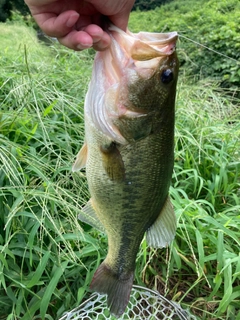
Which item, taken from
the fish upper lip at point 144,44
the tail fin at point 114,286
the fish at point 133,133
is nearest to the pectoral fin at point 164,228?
the fish at point 133,133

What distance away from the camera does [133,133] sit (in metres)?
1.36

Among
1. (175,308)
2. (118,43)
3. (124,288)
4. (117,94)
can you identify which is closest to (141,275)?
(175,308)

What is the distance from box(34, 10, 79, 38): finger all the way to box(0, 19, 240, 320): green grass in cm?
96

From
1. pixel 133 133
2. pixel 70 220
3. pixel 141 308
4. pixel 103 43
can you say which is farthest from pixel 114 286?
pixel 103 43

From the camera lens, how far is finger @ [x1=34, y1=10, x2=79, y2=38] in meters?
1.19

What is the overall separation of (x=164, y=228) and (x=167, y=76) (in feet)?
1.97

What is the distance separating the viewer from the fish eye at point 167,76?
1.29 meters

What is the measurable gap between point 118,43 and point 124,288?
102cm

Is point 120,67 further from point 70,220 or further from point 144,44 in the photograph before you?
point 70,220

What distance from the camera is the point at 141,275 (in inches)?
96.4

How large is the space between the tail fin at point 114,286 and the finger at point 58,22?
0.99 metres

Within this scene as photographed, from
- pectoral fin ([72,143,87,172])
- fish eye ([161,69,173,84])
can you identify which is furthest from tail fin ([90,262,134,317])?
fish eye ([161,69,173,84])

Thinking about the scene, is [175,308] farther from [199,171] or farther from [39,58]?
[39,58]

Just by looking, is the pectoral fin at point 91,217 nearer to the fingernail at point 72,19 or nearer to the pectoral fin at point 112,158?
the pectoral fin at point 112,158
